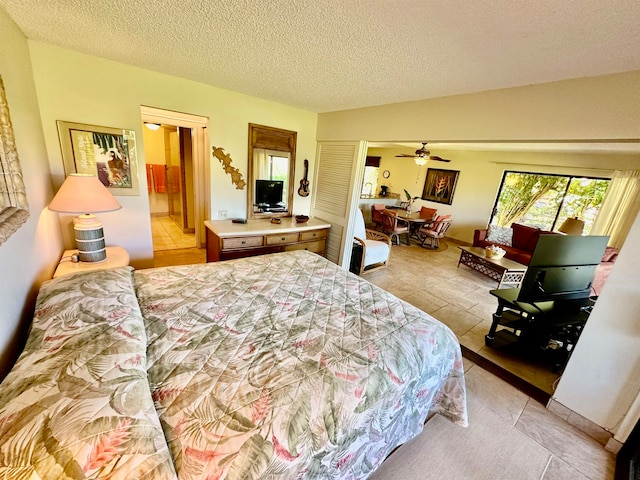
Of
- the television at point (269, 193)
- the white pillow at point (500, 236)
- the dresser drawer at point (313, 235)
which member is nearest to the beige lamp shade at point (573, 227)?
the white pillow at point (500, 236)

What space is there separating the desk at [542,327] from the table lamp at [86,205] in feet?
11.2

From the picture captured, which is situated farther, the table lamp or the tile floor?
the table lamp

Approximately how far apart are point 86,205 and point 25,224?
385 mm

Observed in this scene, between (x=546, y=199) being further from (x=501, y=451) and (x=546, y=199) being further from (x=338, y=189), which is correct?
(x=501, y=451)

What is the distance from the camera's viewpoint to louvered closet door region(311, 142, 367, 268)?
3299 millimetres

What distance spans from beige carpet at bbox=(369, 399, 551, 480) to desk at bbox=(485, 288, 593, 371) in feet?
3.03

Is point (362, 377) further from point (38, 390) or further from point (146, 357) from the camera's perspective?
point (38, 390)

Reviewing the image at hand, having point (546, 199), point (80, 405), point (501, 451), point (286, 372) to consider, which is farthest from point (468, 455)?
point (546, 199)

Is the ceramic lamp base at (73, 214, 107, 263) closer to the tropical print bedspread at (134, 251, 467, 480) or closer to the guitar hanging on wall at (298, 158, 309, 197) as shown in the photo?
the tropical print bedspread at (134, 251, 467, 480)

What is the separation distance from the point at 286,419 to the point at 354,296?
37.8 inches

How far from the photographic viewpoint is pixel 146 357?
1.05 meters

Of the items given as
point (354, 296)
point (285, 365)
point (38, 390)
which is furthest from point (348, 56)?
point (38, 390)

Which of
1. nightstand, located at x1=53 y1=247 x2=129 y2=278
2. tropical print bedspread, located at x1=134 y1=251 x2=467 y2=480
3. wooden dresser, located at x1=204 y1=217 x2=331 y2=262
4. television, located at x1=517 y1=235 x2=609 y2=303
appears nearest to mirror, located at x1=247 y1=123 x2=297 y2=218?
wooden dresser, located at x1=204 y1=217 x2=331 y2=262

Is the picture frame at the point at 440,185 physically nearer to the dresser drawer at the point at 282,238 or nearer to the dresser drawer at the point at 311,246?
the dresser drawer at the point at 311,246
